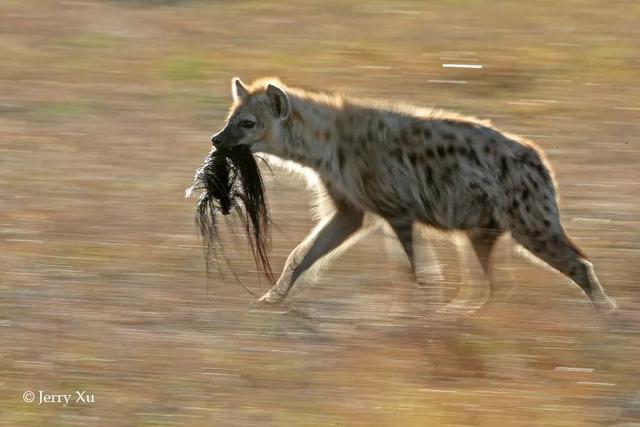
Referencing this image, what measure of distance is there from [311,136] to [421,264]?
0.75 metres

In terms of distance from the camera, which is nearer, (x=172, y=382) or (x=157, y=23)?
(x=172, y=382)

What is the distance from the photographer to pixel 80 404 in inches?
210

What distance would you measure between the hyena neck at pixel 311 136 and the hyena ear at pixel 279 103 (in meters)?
0.04

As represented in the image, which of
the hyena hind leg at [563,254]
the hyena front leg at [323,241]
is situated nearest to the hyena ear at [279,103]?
the hyena front leg at [323,241]

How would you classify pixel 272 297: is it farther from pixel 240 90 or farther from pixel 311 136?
pixel 240 90

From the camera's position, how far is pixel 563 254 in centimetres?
652

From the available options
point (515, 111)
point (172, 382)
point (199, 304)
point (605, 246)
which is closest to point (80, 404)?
point (172, 382)

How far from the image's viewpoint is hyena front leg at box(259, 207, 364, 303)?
682cm

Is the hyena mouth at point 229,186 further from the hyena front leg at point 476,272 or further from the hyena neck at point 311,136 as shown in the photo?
the hyena front leg at point 476,272

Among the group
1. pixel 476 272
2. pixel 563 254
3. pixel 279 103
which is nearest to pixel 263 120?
pixel 279 103

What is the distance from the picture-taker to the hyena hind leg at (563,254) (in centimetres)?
650

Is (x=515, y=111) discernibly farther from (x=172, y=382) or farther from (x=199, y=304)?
(x=172, y=382)

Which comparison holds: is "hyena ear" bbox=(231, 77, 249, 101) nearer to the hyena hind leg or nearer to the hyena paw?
the hyena paw

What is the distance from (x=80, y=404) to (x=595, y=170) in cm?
422
